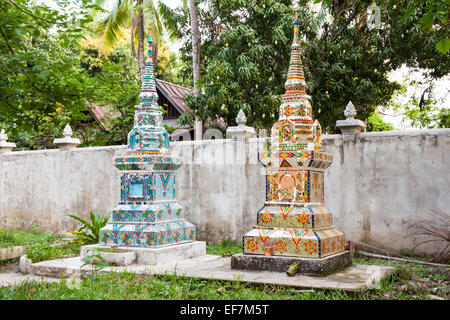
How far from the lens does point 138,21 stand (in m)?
17.1

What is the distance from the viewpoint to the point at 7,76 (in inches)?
233

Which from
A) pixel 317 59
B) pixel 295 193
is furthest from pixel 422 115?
pixel 295 193

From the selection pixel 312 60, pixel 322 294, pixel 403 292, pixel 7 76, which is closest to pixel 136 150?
pixel 7 76

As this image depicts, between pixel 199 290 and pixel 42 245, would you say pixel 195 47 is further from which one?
pixel 199 290

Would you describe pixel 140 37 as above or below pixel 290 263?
above

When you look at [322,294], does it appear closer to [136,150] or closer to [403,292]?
[403,292]

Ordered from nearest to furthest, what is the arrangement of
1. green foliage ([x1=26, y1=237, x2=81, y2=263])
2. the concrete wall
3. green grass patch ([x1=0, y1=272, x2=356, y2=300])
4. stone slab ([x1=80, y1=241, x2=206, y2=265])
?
1. green grass patch ([x1=0, y1=272, x2=356, y2=300])
2. stone slab ([x1=80, y1=241, x2=206, y2=265])
3. green foliage ([x1=26, y1=237, x2=81, y2=263])
4. the concrete wall

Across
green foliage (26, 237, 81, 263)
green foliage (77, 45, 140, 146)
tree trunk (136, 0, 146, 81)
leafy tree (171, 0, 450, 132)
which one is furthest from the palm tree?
green foliage (26, 237, 81, 263)

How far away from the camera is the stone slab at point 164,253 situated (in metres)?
6.14

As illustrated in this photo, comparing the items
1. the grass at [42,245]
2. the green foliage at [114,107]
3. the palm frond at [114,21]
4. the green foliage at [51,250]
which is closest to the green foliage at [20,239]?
the grass at [42,245]

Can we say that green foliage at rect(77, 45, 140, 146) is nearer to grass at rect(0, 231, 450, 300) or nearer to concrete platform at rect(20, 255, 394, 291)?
concrete platform at rect(20, 255, 394, 291)

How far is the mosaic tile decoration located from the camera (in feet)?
17.6

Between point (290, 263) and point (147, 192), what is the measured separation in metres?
2.40

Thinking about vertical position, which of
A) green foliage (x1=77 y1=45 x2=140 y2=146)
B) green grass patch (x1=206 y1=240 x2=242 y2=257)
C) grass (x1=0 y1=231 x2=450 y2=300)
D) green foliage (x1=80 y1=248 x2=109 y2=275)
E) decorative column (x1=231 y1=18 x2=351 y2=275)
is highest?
green foliage (x1=77 y1=45 x2=140 y2=146)
